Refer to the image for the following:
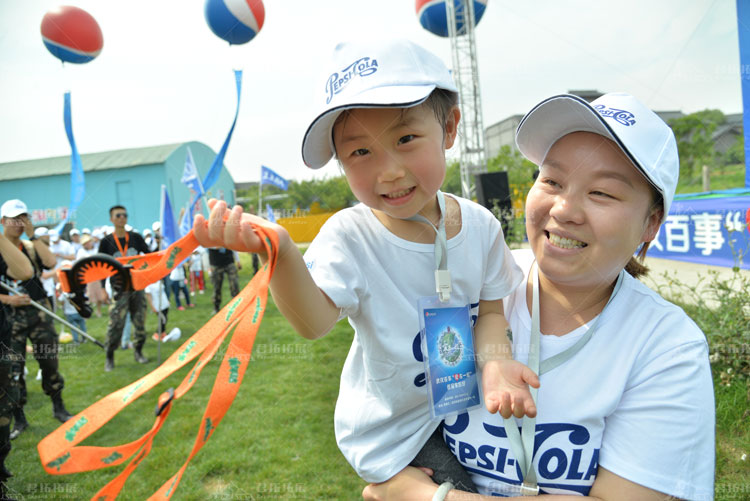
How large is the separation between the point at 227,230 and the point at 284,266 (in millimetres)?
162

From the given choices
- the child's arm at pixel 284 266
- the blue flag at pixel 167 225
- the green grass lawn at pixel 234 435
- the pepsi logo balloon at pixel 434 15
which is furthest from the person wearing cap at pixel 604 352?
the blue flag at pixel 167 225

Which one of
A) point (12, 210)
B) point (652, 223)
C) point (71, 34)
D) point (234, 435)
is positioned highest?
point (71, 34)

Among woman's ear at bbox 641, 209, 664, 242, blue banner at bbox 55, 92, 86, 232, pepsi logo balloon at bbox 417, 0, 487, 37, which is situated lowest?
woman's ear at bbox 641, 209, 664, 242

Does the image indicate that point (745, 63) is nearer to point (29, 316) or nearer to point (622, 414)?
point (622, 414)

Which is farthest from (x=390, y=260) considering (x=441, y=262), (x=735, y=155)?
(x=735, y=155)

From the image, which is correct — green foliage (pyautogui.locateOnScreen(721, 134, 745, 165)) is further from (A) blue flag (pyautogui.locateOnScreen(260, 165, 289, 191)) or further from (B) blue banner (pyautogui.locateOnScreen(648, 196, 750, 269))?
(A) blue flag (pyautogui.locateOnScreen(260, 165, 289, 191))

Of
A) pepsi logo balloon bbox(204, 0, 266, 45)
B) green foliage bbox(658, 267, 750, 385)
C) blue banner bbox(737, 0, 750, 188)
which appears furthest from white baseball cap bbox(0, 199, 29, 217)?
blue banner bbox(737, 0, 750, 188)

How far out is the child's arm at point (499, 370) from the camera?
1.13 metres

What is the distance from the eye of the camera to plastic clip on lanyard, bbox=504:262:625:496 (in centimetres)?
116

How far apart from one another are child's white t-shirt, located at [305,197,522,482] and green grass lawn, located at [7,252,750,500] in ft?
6.60

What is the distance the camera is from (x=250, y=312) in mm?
911

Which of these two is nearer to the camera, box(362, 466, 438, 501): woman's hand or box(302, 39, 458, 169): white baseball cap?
box(302, 39, 458, 169): white baseball cap

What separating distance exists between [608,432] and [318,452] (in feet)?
10.1

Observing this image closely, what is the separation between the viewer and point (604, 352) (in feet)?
3.96
